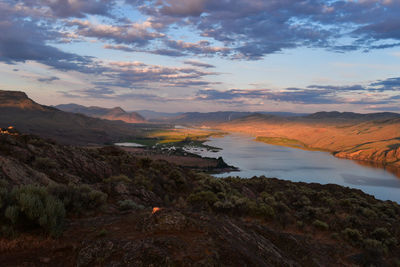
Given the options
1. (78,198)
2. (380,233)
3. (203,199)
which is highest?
(78,198)

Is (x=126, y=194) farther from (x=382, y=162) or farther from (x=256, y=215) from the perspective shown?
(x=382, y=162)

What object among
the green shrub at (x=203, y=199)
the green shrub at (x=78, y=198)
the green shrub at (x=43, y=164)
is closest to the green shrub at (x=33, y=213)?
the green shrub at (x=78, y=198)

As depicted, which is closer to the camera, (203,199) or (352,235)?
(352,235)

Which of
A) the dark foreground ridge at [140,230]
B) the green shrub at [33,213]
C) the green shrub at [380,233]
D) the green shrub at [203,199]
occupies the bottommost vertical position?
the green shrub at [380,233]

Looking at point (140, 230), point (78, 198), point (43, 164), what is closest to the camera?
point (140, 230)

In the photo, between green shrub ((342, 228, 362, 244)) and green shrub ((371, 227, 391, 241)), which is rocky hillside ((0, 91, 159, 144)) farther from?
green shrub ((371, 227, 391, 241))

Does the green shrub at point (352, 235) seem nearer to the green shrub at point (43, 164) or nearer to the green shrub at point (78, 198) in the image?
the green shrub at point (78, 198)

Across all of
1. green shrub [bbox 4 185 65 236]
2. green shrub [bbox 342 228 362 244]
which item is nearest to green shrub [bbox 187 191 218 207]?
green shrub [bbox 342 228 362 244]

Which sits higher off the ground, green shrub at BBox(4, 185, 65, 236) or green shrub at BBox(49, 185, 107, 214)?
green shrub at BBox(4, 185, 65, 236)

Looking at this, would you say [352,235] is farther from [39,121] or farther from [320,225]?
[39,121]

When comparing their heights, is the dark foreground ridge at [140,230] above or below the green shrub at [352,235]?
above

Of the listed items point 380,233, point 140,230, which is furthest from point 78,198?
point 380,233

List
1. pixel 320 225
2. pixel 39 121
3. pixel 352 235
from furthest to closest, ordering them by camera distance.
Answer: pixel 39 121 < pixel 320 225 < pixel 352 235

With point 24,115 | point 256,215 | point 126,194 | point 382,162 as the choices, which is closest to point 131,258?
point 126,194
